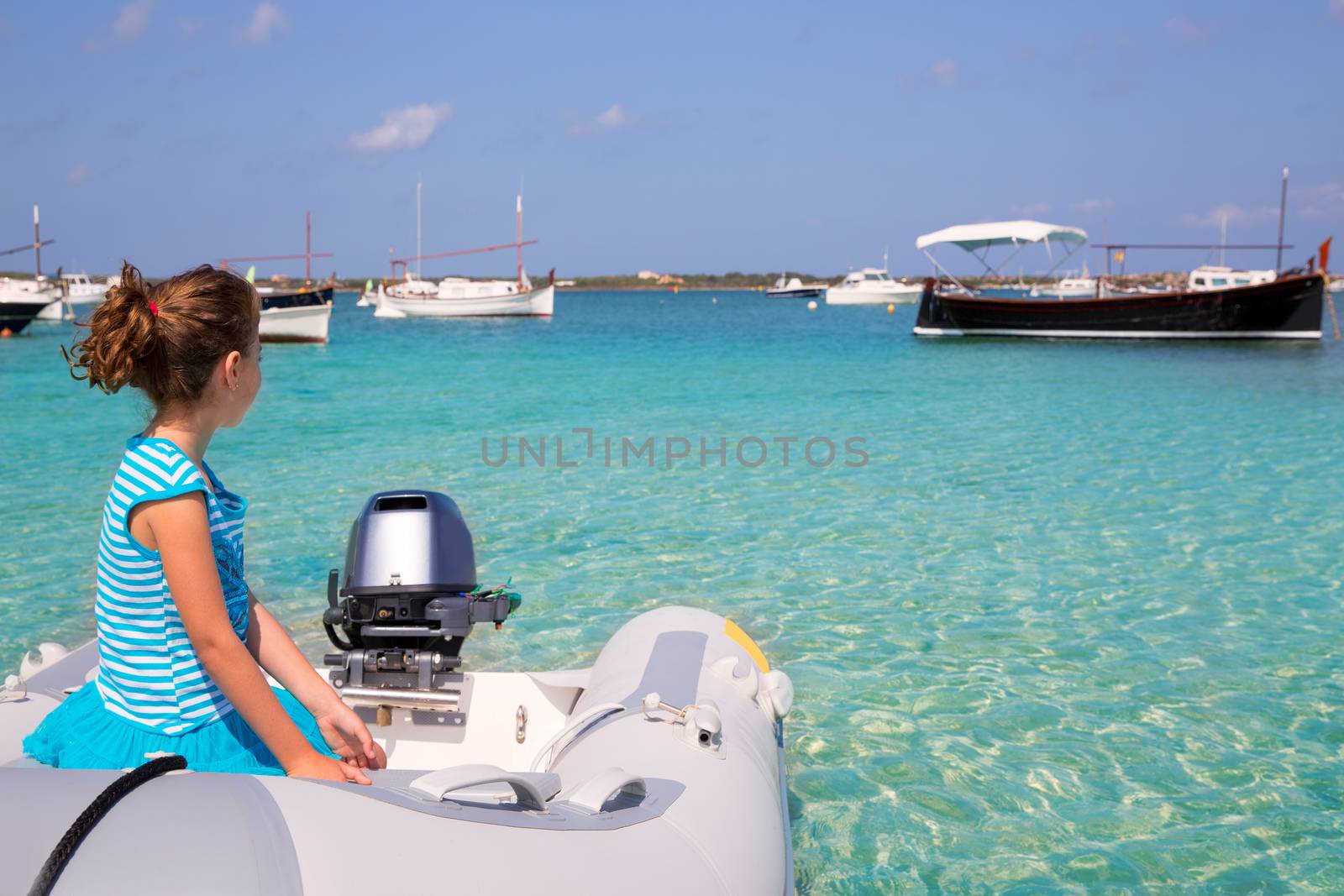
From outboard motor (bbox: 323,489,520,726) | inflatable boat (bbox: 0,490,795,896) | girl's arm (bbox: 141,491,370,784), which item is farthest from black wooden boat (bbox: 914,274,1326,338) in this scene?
girl's arm (bbox: 141,491,370,784)

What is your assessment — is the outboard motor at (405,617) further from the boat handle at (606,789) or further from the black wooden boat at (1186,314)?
the black wooden boat at (1186,314)

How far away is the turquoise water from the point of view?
3.33m

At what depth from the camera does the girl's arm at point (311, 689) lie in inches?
77.2

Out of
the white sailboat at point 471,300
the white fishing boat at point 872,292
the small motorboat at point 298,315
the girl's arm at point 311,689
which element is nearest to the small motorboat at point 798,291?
the white fishing boat at point 872,292

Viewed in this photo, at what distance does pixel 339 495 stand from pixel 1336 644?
6.36 meters

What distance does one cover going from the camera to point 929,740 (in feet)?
12.8

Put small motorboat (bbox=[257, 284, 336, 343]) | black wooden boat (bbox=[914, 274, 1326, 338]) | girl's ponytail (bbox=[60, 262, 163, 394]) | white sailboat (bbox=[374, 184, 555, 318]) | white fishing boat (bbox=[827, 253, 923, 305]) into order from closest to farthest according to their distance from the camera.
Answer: girl's ponytail (bbox=[60, 262, 163, 394]) → black wooden boat (bbox=[914, 274, 1326, 338]) → small motorboat (bbox=[257, 284, 336, 343]) → white sailboat (bbox=[374, 184, 555, 318]) → white fishing boat (bbox=[827, 253, 923, 305])

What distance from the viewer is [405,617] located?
2.63 m

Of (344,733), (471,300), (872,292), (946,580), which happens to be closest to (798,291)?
(872,292)

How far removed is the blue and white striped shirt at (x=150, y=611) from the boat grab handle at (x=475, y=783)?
1.61 ft

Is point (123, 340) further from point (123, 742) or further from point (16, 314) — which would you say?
point (16, 314)

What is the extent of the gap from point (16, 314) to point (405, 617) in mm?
33840

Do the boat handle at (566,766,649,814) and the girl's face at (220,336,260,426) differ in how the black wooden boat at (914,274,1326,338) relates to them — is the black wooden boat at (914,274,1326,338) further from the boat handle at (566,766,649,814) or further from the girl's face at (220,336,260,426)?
the girl's face at (220,336,260,426)

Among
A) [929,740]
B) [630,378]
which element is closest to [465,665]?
[929,740]
